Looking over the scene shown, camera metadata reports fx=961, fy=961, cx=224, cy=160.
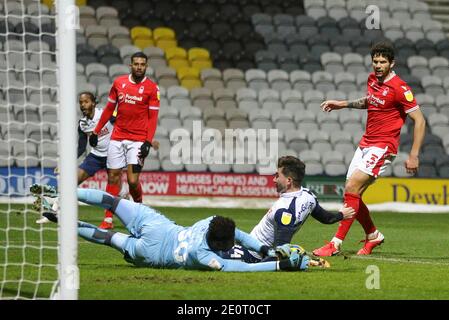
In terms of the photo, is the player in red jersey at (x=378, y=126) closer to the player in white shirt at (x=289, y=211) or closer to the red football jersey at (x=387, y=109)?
the red football jersey at (x=387, y=109)

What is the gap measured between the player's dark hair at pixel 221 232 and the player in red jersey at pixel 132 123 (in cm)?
469

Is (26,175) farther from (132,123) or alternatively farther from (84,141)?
(84,141)

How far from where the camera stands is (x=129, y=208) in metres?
8.00

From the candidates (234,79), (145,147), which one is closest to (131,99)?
(145,147)

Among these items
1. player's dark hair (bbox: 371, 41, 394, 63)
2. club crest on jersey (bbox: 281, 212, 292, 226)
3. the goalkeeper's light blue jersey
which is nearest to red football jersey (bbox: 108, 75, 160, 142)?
player's dark hair (bbox: 371, 41, 394, 63)

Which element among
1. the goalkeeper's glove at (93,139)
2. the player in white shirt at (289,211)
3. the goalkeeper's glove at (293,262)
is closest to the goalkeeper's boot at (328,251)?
the player in white shirt at (289,211)

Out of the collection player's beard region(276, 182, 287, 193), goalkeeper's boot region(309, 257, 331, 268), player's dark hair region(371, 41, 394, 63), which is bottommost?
goalkeeper's boot region(309, 257, 331, 268)

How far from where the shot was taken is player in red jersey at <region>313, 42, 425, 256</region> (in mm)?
10078

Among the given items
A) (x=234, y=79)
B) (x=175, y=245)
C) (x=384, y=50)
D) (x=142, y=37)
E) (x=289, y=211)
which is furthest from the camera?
(x=142, y=37)

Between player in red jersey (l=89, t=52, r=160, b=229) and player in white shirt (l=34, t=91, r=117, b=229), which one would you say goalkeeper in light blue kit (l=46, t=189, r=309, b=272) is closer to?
player in red jersey (l=89, t=52, r=160, b=229)

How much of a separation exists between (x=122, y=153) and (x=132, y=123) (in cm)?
45

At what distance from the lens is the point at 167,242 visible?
7.92m
